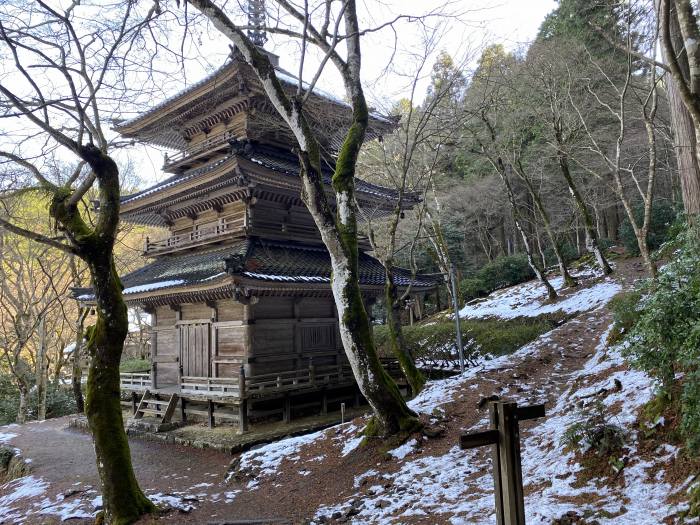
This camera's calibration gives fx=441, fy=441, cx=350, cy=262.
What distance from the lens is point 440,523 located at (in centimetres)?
515

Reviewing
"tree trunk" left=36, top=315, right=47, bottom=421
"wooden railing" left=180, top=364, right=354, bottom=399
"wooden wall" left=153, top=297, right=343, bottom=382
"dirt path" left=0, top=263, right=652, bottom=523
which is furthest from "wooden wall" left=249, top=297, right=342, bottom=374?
"tree trunk" left=36, top=315, right=47, bottom=421

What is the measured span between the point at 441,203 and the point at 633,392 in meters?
24.2

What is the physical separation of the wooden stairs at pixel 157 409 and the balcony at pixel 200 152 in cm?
834

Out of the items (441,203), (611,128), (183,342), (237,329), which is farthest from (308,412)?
(611,128)

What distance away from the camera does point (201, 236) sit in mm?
15414

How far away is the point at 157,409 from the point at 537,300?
55.5 ft

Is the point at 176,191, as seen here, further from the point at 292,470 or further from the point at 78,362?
the point at 78,362

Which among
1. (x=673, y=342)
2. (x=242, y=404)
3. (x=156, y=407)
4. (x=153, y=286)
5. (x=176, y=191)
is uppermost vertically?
(x=176, y=191)

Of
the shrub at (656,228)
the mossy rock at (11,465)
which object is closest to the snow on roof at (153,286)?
the mossy rock at (11,465)

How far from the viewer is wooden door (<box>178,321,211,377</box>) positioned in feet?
47.6

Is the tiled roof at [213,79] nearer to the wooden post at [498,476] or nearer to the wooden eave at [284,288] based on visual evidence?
the wooden eave at [284,288]

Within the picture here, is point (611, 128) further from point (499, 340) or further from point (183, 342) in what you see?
point (183, 342)

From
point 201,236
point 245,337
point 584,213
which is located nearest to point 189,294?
point 245,337

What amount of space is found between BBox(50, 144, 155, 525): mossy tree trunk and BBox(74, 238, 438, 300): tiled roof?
4021 mm
